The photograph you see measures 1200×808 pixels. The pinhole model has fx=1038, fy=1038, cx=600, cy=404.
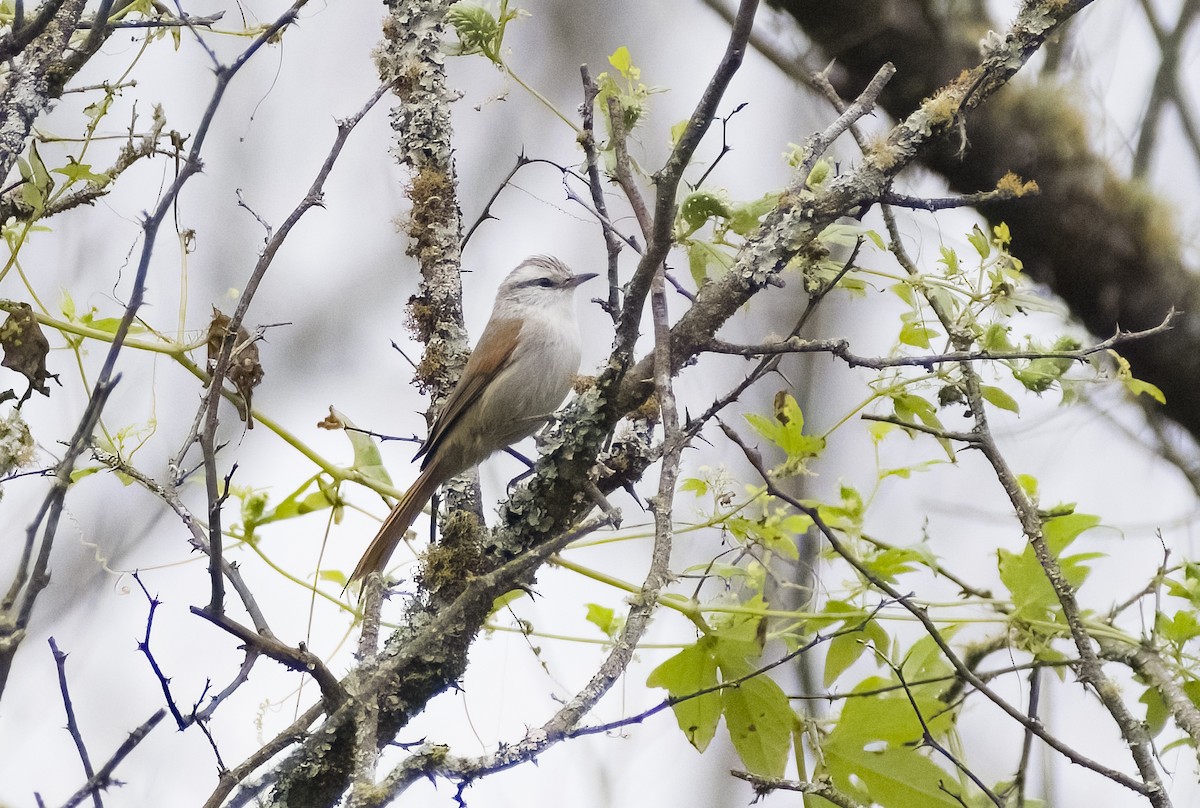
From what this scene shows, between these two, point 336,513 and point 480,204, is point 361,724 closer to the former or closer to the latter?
point 336,513

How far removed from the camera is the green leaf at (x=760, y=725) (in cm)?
236

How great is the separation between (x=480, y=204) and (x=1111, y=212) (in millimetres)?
5479

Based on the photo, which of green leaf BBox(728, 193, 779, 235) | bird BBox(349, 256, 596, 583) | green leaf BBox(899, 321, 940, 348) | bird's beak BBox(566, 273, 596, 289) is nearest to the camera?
green leaf BBox(728, 193, 779, 235)

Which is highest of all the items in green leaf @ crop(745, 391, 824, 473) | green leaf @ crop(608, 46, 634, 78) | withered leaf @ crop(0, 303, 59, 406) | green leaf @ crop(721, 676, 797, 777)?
green leaf @ crop(608, 46, 634, 78)

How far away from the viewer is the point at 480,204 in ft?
27.4

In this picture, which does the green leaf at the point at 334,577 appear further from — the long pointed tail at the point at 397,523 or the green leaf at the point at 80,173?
the green leaf at the point at 80,173

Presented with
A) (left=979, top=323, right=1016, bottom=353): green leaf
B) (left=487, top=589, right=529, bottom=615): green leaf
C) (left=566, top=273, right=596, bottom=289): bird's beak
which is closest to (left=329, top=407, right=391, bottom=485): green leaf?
(left=487, top=589, right=529, bottom=615): green leaf

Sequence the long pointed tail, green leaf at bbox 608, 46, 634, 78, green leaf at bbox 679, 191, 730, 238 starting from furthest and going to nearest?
the long pointed tail < green leaf at bbox 608, 46, 634, 78 < green leaf at bbox 679, 191, 730, 238

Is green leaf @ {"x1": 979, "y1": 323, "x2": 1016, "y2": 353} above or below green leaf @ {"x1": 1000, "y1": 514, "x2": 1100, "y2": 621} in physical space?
above

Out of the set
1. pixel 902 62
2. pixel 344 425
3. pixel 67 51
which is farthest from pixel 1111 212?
pixel 67 51

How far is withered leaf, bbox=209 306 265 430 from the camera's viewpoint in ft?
7.13

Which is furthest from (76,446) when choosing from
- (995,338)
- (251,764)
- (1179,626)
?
(1179,626)

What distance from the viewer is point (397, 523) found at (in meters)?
3.32

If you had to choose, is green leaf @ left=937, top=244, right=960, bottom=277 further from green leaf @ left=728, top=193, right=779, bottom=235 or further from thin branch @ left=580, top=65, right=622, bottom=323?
thin branch @ left=580, top=65, right=622, bottom=323
